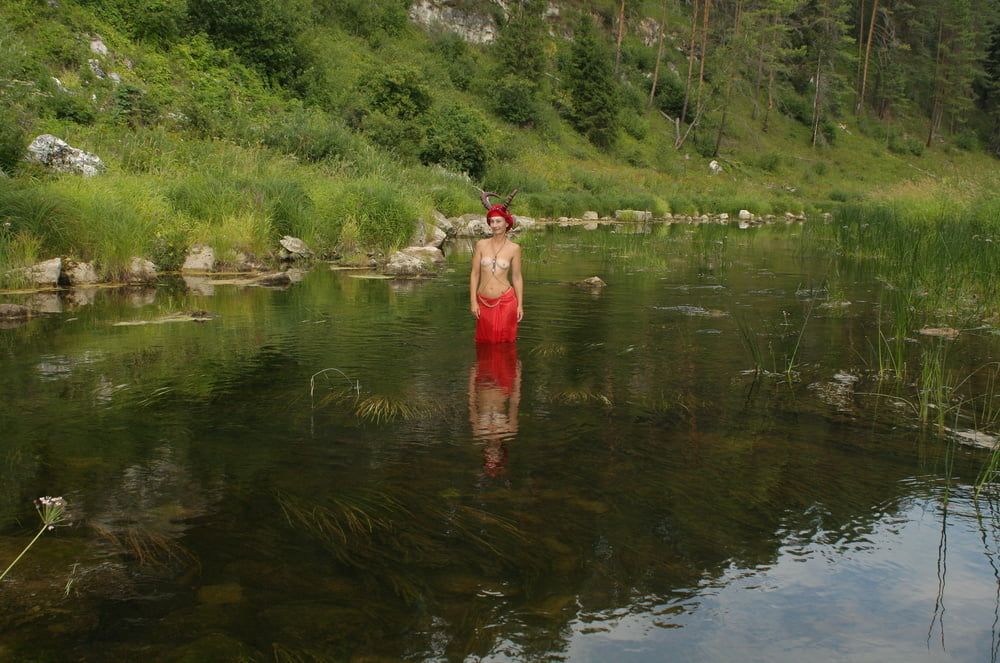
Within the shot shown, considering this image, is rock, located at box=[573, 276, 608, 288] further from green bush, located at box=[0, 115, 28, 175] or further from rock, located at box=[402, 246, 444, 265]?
green bush, located at box=[0, 115, 28, 175]

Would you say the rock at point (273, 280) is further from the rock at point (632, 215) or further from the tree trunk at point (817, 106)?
the tree trunk at point (817, 106)

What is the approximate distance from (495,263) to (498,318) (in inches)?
24.8

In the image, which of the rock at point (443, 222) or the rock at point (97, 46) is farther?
the rock at point (97, 46)

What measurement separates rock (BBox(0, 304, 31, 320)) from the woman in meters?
6.15

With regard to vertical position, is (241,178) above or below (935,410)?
above

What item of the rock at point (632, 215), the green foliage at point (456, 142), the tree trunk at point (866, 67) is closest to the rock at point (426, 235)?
the green foliage at point (456, 142)

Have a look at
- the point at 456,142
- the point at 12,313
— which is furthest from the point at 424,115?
the point at 12,313

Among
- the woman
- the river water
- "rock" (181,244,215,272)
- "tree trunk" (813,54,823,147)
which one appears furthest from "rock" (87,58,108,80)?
"tree trunk" (813,54,823,147)

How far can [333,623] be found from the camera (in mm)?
3363

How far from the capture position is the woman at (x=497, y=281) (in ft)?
27.3

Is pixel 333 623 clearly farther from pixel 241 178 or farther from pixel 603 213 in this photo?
pixel 603 213

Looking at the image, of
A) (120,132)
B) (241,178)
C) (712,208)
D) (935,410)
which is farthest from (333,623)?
(712,208)

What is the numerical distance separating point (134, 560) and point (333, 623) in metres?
1.17

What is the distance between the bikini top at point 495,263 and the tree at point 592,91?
141ft
